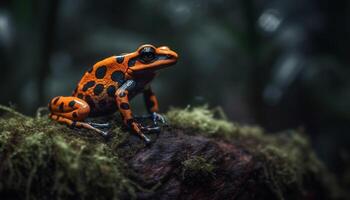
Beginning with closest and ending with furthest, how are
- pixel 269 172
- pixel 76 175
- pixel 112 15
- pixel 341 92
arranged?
1. pixel 76 175
2. pixel 269 172
3. pixel 341 92
4. pixel 112 15

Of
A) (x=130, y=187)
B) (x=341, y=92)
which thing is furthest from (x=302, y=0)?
(x=130, y=187)


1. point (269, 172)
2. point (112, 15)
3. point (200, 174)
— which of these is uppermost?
point (112, 15)

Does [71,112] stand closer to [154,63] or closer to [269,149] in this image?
[154,63]

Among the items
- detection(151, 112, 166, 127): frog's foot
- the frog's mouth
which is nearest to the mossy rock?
detection(151, 112, 166, 127): frog's foot

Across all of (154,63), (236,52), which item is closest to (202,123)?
(154,63)

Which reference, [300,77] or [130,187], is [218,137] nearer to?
[130,187]

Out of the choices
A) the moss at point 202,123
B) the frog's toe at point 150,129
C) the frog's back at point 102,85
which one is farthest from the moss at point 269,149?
the frog's back at point 102,85

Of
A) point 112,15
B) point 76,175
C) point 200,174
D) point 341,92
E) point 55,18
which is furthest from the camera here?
point 112,15
